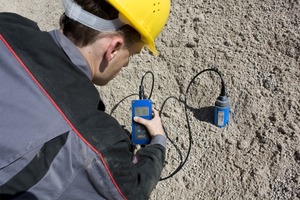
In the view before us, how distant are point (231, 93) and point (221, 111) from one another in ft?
0.60

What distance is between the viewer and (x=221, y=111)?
179cm

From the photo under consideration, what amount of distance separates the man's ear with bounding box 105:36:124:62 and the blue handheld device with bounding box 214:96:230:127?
75 centimetres

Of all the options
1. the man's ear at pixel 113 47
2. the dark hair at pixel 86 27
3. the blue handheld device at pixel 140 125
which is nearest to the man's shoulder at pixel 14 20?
the dark hair at pixel 86 27

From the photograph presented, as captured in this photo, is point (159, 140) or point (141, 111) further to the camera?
point (141, 111)

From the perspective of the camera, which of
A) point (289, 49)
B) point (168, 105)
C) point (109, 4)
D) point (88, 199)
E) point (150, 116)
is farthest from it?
point (168, 105)

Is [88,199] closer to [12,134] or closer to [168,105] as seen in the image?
[12,134]

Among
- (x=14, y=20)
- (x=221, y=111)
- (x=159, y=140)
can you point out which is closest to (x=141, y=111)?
(x=159, y=140)

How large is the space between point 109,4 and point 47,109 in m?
0.47

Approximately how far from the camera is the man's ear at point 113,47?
1188 millimetres

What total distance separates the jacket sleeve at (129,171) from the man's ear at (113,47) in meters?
0.33

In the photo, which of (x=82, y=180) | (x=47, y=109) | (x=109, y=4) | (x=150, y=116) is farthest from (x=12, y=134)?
(x=150, y=116)

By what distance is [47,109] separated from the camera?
907mm

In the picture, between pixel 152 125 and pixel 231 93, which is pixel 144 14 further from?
pixel 231 93

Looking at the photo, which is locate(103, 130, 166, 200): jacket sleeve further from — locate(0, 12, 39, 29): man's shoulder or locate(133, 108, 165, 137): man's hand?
locate(0, 12, 39, 29): man's shoulder
